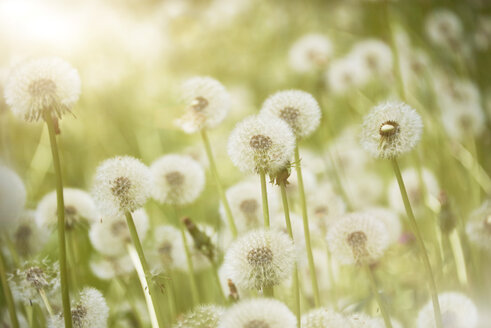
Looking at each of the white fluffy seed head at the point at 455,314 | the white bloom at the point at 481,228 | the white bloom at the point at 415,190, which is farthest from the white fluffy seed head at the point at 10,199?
the white bloom at the point at 415,190

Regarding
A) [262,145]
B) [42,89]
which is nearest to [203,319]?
[262,145]

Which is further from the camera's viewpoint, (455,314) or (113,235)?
(113,235)

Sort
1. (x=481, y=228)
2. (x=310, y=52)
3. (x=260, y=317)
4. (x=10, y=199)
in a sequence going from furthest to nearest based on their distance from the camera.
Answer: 1. (x=310, y=52)
2. (x=481, y=228)
3. (x=10, y=199)
4. (x=260, y=317)

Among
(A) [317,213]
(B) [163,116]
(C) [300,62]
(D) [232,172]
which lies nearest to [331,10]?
(C) [300,62]

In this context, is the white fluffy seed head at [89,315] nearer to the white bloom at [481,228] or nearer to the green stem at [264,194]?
the green stem at [264,194]

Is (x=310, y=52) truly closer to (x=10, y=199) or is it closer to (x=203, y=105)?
(x=203, y=105)

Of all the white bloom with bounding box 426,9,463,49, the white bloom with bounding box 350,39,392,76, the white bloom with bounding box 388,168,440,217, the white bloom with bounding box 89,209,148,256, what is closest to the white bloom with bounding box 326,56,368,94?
the white bloom with bounding box 350,39,392,76
